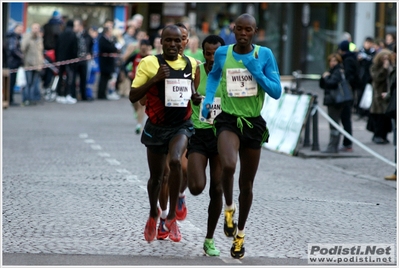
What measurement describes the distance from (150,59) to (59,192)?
3.45 m

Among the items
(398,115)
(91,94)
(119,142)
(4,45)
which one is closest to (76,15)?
(91,94)

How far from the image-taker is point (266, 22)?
1352 inches

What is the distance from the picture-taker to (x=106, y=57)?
88.2ft

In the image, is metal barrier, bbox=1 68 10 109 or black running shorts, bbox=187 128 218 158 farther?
metal barrier, bbox=1 68 10 109

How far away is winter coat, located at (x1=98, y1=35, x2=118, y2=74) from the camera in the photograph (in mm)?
26891

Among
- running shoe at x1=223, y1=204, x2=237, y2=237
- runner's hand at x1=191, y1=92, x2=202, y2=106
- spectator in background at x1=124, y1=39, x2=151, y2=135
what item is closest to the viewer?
running shoe at x1=223, y1=204, x2=237, y2=237

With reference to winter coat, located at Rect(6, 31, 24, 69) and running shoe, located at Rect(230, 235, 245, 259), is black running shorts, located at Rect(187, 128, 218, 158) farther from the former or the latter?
winter coat, located at Rect(6, 31, 24, 69)

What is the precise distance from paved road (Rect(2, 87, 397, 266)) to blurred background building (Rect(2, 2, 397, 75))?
16.2 meters

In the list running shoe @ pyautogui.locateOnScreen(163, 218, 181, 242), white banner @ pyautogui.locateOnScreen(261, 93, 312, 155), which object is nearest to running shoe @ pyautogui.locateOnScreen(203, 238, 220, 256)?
running shoe @ pyautogui.locateOnScreen(163, 218, 181, 242)

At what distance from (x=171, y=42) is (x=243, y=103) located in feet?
2.52

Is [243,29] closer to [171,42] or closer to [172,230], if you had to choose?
[171,42]

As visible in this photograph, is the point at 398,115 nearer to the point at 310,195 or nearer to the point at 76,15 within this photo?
the point at 310,195

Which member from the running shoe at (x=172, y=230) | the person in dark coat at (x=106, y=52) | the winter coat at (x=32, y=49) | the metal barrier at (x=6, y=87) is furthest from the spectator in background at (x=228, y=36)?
the running shoe at (x=172, y=230)

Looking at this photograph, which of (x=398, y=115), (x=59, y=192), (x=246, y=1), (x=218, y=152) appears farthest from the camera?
(x=246, y=1)
